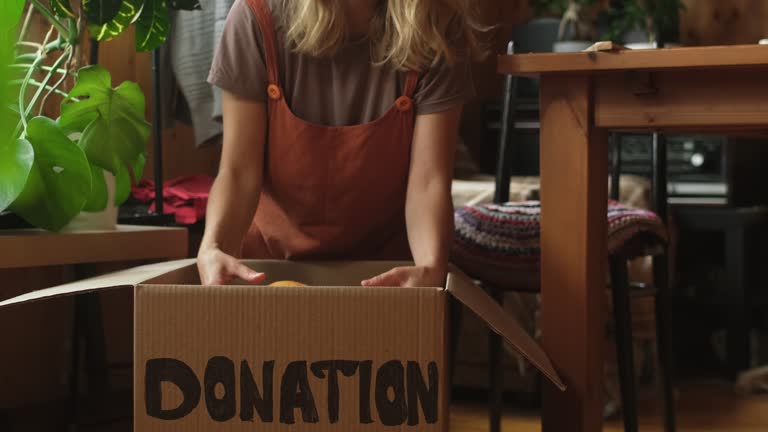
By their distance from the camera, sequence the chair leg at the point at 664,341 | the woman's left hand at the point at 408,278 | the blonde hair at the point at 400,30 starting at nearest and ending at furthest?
the woman's left hand at the point at 408,278 → the blonde hair at the point at 400,30 → the chair leg at the point at 664,341

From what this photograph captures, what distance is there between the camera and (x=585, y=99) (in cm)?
128

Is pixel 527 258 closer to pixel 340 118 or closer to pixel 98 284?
pixel 340 118

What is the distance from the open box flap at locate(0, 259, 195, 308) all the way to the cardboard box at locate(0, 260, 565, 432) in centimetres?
7

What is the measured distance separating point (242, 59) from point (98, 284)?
0.53 metres

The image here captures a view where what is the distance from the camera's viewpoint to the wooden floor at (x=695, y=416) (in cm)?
246

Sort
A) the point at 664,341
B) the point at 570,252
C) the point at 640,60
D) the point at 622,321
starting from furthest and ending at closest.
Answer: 1. the point at 664,341
2. the point at 622,321
3. the point at 570,252
4. the point at 640,60

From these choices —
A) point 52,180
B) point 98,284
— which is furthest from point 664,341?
point 98,284

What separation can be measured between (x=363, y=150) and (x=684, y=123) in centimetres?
44

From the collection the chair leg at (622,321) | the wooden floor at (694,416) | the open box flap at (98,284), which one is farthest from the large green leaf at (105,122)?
the wooden floor at (694,416)

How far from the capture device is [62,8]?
1.47 m

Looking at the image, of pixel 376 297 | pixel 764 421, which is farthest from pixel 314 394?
pixel 764 421

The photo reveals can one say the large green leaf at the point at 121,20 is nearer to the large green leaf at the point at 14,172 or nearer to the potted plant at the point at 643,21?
the large green leaf at the point at 14,172

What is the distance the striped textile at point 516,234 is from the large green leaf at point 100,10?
714 millimetres

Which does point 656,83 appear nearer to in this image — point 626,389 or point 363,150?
point 363,150
